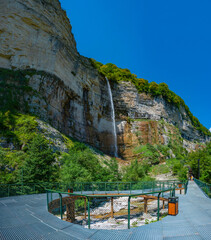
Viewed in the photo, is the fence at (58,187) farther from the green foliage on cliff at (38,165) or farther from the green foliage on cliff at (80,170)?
the green foliage on cliff at (80,170)

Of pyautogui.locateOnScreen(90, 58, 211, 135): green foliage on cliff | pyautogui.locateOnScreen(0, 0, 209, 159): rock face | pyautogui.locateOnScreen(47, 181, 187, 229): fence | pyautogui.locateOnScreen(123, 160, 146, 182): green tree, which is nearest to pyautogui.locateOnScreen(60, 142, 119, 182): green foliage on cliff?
pyautogui.locateOnScreen(123, 160, 146, 182): green tree

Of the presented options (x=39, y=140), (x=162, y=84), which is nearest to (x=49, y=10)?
(x=39, y=140)

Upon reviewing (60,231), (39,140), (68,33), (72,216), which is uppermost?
(68,33)

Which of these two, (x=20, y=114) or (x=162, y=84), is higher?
(x=162, y=84)

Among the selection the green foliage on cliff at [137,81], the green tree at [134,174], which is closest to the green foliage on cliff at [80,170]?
the green tree at [134,174]

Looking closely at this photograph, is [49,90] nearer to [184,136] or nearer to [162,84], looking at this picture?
[162,84]

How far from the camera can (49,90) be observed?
2958 cm

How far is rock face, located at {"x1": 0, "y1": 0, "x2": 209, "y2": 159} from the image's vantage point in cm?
2758

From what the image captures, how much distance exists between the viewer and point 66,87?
109 feet

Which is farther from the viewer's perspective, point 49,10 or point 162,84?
point 162,84

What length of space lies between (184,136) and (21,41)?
2284 inches

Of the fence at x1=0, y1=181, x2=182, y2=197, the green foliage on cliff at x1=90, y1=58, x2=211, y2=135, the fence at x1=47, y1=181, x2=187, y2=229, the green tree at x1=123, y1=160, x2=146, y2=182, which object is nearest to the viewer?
the fence at x1=0, y1=181, x2=182, y2=197

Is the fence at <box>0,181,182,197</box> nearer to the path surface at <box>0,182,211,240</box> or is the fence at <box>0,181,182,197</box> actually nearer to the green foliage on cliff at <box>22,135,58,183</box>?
the green foliage on cliff at <box>22,135,58,183</box>

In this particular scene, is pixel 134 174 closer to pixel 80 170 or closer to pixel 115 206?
pixel 115 206
